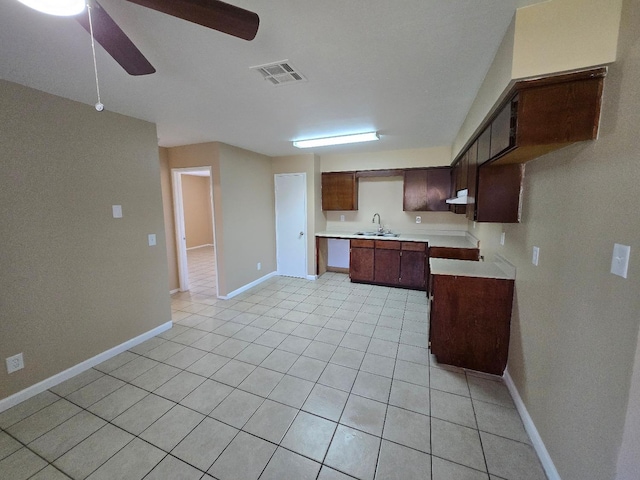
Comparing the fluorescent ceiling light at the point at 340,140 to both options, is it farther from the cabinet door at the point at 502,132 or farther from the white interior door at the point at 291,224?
the cabinet door at the point at 502,132

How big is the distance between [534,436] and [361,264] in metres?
3.26

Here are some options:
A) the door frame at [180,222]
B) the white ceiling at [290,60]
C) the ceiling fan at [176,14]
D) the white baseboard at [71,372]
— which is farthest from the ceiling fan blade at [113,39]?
the door frame at [180,222]

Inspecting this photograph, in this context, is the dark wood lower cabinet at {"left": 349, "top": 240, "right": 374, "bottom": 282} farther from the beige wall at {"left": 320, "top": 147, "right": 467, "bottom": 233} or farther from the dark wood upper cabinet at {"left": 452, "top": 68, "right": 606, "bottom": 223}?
the dark wood upper cabinet at {"left": 452, "top": 68, "right": 606, "bottom": 223}

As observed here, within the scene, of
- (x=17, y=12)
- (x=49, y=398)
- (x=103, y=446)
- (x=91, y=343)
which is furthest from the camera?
(x=91, y=343)

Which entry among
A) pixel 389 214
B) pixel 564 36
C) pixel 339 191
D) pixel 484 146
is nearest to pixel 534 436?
pixel 484 146

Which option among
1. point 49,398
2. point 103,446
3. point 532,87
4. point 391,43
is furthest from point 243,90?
point 49,398

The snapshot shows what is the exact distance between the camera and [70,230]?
227 centimetres

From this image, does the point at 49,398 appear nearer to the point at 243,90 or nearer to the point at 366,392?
the point at 366,392

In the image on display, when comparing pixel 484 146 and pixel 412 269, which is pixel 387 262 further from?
pixel 484 146

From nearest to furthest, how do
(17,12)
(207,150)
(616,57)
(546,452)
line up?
(616,57)
(17,12)
(546,452)
(207,150)

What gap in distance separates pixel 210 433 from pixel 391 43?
8.93 feet

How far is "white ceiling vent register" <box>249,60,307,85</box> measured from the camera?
1.75 meters

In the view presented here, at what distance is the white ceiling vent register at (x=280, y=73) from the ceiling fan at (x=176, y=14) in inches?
28.3

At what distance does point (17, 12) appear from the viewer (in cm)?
125
